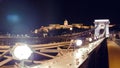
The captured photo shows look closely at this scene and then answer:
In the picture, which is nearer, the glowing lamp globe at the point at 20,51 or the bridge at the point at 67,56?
the glowing lamp globe at the point at 20,51

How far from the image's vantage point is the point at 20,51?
3107 mm

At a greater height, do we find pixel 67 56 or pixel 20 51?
pixel 20 51

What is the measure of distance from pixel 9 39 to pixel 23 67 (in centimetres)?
53

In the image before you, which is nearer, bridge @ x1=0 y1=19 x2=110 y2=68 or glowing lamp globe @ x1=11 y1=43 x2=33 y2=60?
glowing lamp globe @ x1=11 y1=43 x2=33 y2=60

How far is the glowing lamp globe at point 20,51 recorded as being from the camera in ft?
10.2

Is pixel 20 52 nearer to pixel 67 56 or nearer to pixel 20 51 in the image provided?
pixel 20 51

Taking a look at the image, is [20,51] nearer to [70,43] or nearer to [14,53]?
[14,53]

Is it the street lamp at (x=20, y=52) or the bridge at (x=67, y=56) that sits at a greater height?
the street lamp at (x=20, y=52)

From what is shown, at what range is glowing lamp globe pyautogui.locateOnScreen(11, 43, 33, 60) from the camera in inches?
122

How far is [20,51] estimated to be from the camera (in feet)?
10.2

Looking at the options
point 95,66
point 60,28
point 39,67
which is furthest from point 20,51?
point 60,28

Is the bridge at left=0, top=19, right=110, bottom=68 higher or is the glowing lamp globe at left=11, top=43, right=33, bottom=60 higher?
the glowing lamp globe at left=11, top=43, right=33, bottom=60

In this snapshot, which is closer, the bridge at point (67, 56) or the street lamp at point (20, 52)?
the street lamp at point (20, 52)

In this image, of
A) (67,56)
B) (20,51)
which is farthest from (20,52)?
(67,56)
